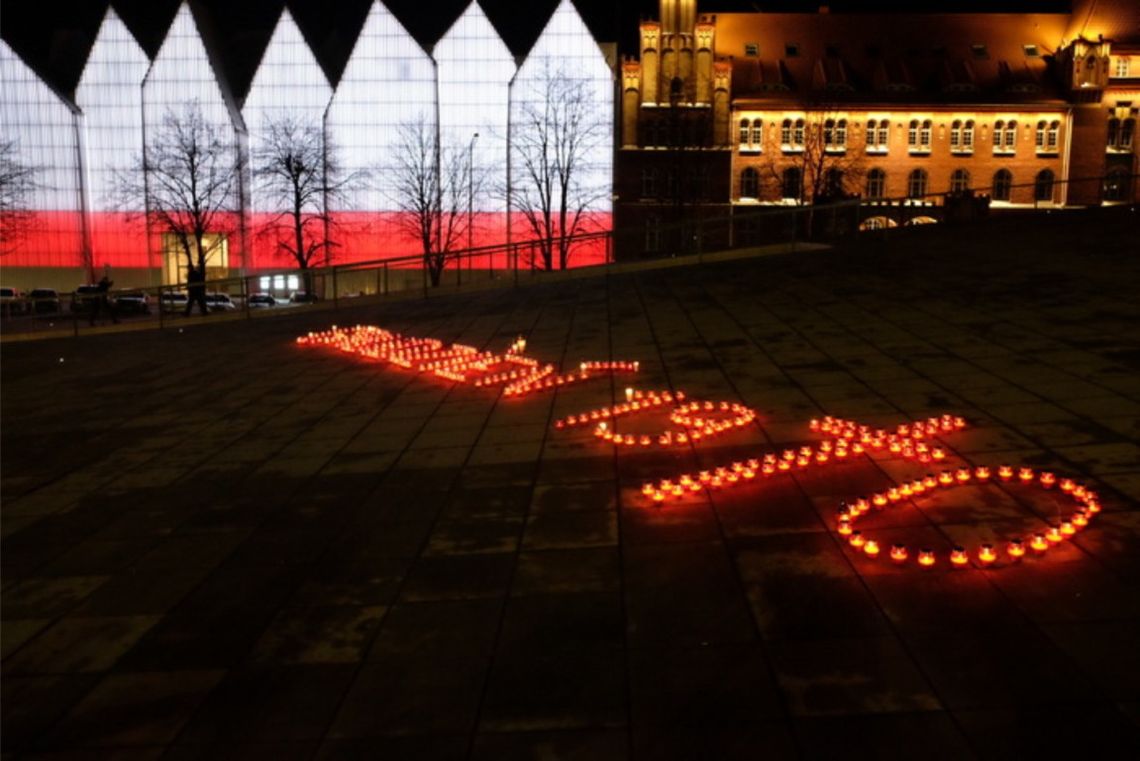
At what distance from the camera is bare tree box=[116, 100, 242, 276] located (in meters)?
50.9

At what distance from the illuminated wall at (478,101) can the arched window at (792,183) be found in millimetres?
16370

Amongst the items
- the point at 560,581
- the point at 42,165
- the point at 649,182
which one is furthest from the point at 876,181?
the point at 560,581

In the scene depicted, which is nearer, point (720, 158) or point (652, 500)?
point (652, 500)

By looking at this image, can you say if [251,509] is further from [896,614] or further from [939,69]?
[939,69]

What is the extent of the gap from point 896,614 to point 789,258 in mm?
17910

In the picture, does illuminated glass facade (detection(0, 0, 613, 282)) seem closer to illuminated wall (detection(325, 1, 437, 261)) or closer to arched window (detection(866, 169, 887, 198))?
illuminated wall (detection(325, 1, 437, 261))

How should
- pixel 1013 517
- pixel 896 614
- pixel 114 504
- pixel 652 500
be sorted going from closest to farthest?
pixel 896 614 < pixel 1013 517 < pixel 652 500 < pixel 114 504

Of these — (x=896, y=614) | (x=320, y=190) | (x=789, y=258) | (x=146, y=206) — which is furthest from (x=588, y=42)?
(x=896, y=614)

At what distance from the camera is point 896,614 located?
4980 mm

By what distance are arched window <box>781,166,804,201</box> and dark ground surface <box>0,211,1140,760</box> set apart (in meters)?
42.5

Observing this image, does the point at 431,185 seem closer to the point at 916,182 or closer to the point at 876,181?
the point at 876,181

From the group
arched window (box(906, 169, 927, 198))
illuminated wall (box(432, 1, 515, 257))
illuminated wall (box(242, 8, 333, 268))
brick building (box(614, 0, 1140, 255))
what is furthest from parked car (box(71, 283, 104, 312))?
arched window (box(906, 169, 927, 198))

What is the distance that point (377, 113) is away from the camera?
2013 inches

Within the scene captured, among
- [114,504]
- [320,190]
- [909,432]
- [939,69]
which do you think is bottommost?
[114,504]
